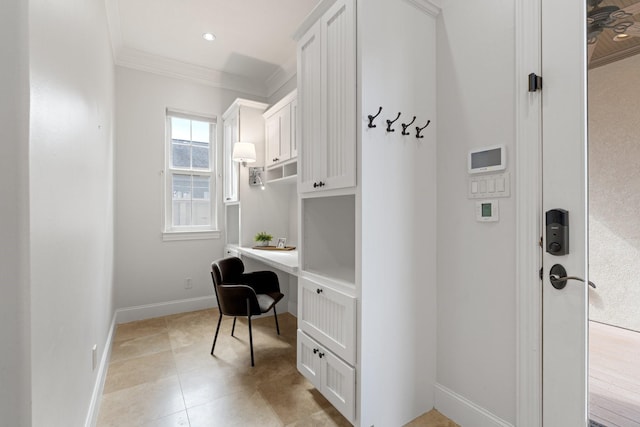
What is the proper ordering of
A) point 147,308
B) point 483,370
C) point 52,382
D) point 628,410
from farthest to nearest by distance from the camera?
point 147,308, point 483,370, point 628,410, point 52,382

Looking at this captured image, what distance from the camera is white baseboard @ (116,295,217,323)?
3.26m

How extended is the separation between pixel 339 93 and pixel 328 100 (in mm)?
113

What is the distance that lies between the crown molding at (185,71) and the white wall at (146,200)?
0.23ft

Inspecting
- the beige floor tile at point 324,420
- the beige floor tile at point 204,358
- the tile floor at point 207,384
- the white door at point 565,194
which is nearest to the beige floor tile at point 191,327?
the tile floor at point 207,384

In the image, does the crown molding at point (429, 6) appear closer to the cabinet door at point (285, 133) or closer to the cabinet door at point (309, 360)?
the cabinet door at point (285, 133)

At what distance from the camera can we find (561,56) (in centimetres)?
131

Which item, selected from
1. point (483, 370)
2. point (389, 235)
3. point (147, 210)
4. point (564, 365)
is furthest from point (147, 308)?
point (564, 365)

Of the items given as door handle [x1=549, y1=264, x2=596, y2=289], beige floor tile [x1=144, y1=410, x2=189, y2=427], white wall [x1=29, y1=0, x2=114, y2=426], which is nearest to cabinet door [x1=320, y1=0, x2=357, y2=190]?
door handle [x1=549, y1=264, x2=596, y2=289]

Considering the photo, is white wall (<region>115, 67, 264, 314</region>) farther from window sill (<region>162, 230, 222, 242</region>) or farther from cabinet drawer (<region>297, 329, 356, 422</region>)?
cabinet drawer (<region>297, 329, 356, 422</region>)

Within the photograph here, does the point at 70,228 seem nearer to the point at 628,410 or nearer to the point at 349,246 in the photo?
the point at 349,246

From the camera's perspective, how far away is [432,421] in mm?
1744

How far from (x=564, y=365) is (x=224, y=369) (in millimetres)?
2196

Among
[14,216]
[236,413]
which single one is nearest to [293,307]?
[236,413]

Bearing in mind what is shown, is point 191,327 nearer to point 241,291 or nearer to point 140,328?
point 140,328
